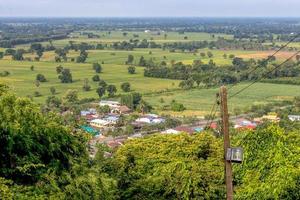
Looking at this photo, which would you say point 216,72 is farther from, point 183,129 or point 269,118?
point 183,129

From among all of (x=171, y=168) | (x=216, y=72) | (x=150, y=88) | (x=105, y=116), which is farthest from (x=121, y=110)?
(x=171, y=168)

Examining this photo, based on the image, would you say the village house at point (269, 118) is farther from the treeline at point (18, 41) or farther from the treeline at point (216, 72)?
the treeline at point (18, 41)

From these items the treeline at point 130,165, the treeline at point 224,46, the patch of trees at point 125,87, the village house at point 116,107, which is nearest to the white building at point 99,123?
the village house at point 116,107

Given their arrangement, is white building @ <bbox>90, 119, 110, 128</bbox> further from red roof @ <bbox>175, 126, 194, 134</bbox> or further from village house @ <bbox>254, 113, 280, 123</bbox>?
village house @ <bbox>254, 113, 280, 123</bbox>

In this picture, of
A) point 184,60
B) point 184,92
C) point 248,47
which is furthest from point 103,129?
point 248,47

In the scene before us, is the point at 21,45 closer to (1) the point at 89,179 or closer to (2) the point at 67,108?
(2) the point at 67,108

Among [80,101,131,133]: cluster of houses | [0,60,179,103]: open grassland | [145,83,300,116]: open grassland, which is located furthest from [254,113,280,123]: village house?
[0,60,179,103]: open grassland
